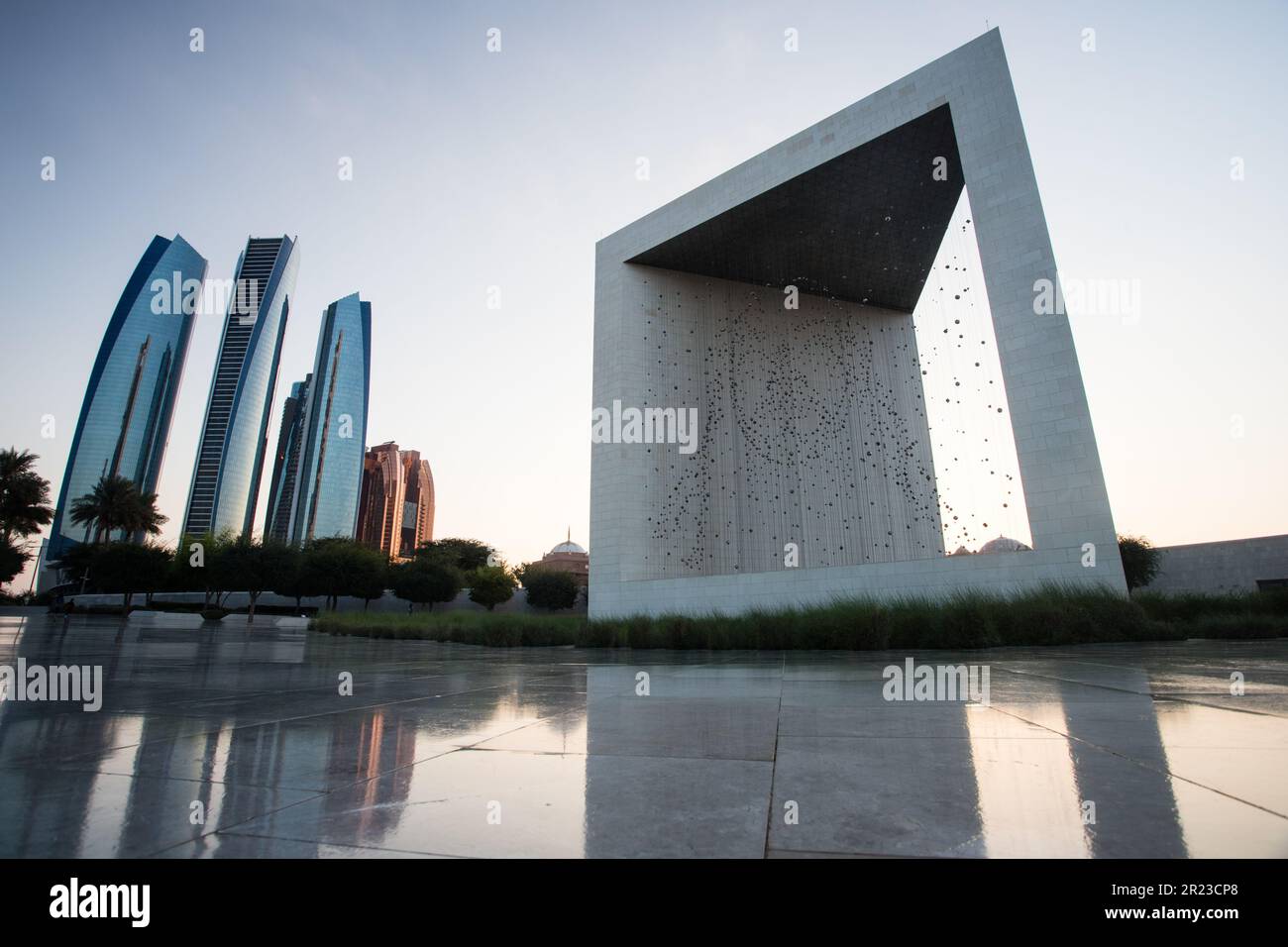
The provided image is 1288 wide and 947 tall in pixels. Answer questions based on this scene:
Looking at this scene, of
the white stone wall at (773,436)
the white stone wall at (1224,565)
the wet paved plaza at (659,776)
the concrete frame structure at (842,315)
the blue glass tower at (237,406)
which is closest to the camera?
the wet paved plaza at (659,776)

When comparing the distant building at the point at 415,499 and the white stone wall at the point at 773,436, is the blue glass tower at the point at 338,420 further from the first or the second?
the white stone wall at the point at 773,436

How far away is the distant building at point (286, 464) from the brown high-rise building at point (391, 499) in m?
12.5

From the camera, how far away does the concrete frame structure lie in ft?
43.1

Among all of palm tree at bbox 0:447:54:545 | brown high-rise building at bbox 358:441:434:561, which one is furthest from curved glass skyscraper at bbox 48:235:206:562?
palm tree at bbox 0:447:54:545

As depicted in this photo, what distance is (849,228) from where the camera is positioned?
22156mm

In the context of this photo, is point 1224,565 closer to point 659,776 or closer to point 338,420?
point 659,776

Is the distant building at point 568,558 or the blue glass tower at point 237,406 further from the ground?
the blue glass tower at point 237,406

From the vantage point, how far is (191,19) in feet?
35.5

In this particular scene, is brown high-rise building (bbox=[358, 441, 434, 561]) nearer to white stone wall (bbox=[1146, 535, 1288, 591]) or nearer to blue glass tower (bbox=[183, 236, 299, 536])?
blue glass tower (bbox=[183, 236, 299, 536])

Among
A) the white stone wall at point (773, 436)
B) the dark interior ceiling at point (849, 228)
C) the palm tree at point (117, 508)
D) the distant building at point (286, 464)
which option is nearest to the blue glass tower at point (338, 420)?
the distant building at point (286, 464)

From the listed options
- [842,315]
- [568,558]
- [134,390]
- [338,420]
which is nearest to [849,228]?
[842,315]

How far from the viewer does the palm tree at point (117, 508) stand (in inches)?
1745

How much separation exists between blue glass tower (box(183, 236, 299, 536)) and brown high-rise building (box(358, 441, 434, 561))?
27.7 meters

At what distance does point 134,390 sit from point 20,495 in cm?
4902
